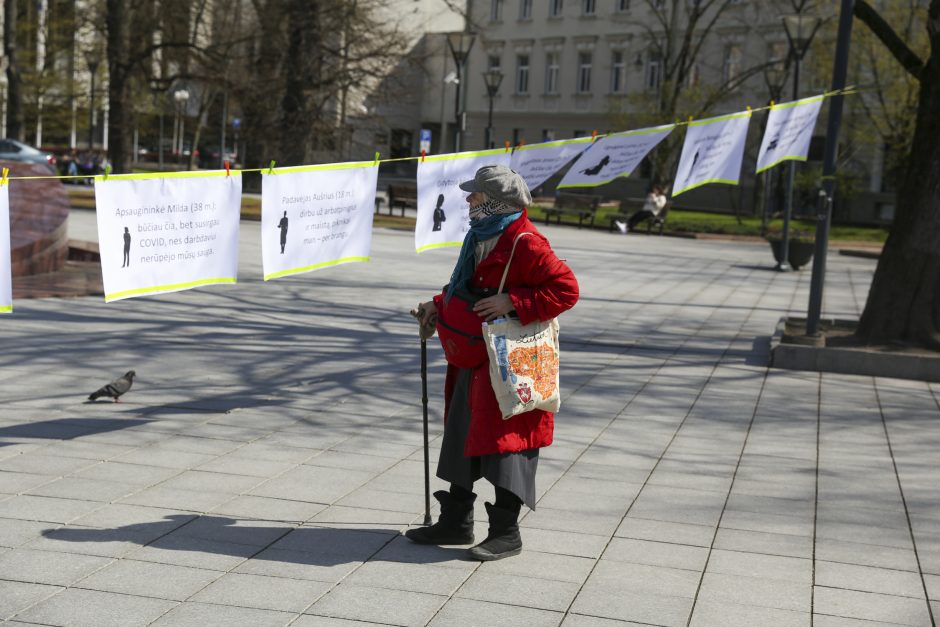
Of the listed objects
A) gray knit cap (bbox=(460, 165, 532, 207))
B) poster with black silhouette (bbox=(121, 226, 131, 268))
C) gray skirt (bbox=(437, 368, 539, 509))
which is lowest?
gray skirt (bbox=(437, 368, 539, 509))

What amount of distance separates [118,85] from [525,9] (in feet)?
114

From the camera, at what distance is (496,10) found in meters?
65.2

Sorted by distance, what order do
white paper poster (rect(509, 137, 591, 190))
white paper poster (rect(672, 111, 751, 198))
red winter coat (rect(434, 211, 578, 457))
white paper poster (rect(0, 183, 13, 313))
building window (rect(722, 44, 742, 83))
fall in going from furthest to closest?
1. building window (rect(722, 44, 742, 83))
2. white paper poster (rect(672, 111, 751, 198))
3. white paper poster (rect(509, 137, 591, 190))
4. white paper poster (rect(0, 183, 13, 313))
5. red winter coat (rect(434, 211, 578, 457))

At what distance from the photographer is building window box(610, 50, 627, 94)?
193 ft

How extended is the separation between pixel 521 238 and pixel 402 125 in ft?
221

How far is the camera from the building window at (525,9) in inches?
2487

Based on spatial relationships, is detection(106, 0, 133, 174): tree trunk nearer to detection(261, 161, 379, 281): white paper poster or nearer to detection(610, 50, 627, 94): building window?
detection(261, 161, 379, 281): white paper poster

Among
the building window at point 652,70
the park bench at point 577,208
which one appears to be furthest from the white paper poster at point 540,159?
the building window at point 652,70

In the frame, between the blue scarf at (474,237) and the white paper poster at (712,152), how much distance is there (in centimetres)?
434

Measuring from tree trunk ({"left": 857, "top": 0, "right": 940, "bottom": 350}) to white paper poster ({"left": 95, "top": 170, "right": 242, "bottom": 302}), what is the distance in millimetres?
7186

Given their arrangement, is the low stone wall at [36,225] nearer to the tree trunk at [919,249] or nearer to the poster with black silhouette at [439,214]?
the poster with black silhouette at [439,214]

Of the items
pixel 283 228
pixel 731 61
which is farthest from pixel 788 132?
pixel 731 61

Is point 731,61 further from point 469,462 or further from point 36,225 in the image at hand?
point 469,462

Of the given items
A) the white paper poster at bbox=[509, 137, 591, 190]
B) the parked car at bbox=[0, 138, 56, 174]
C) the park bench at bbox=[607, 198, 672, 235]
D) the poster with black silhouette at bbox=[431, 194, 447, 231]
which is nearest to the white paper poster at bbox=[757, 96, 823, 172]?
the white paper poster at bbox=[509, 137, 591, 190]
